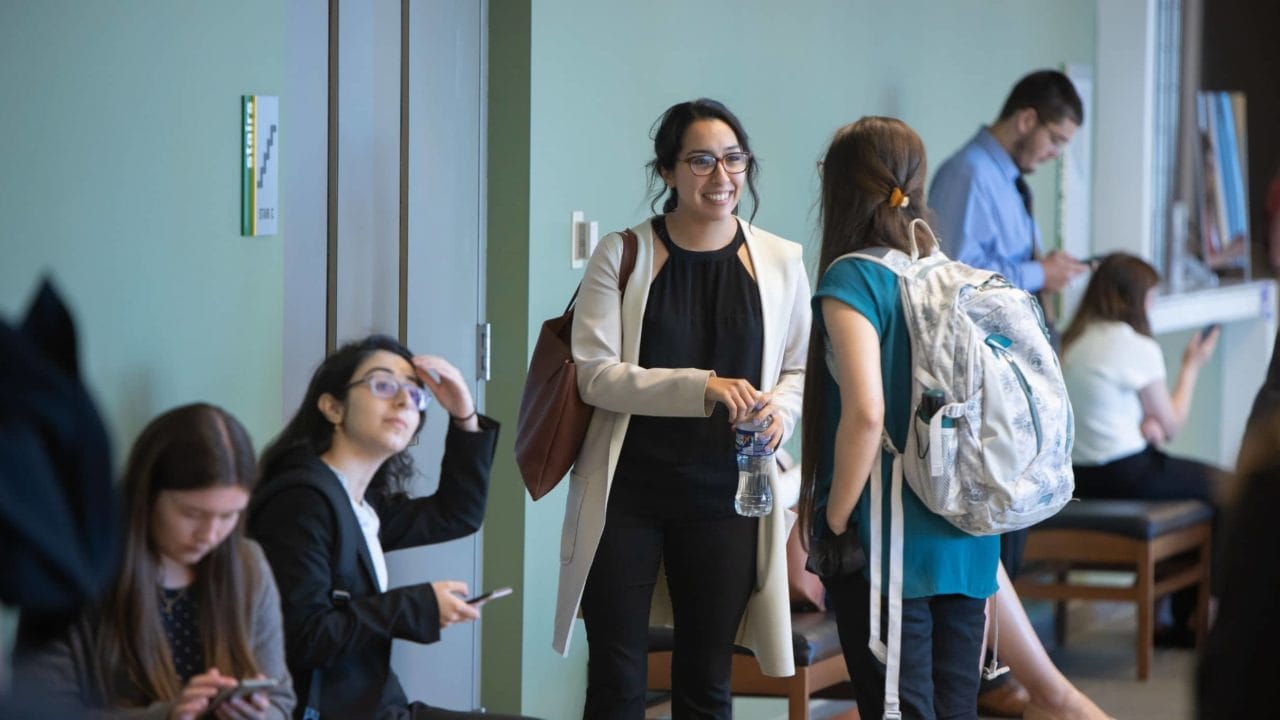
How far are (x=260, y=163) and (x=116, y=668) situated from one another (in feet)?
3.53

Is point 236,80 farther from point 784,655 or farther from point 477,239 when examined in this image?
point 784,655

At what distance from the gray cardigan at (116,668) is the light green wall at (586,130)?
1546 millimetres

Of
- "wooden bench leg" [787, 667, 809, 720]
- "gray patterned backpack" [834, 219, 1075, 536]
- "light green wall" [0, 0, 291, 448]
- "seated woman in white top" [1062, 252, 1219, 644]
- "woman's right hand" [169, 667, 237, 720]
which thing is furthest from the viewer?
"seated woman in white top" [1062, 252, 1219, 644]

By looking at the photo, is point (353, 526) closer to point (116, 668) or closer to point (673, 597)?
point (116, 668)

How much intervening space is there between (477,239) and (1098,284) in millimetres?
2866

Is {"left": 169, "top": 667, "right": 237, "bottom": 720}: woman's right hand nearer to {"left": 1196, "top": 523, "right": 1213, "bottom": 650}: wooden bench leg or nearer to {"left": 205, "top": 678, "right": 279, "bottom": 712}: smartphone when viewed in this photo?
{"left": 205, "top": 678, "right": 279, "bottom": 712}: smartphone

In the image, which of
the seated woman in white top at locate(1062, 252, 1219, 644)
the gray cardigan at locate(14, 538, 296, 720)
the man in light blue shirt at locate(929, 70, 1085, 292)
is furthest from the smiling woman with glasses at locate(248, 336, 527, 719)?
the seated woman in white top at locate(1062, 252, 1219, 644)

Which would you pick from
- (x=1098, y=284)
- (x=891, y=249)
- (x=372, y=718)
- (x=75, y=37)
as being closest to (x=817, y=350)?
(x=891, y=249)

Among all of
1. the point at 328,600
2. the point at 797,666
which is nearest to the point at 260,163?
the point at 328,600

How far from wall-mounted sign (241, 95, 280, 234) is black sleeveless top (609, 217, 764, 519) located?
2.44 feet

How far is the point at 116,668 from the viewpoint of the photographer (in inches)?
86.8

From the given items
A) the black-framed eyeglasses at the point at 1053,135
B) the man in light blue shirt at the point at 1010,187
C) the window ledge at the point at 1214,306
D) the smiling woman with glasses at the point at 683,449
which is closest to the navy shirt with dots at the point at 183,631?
the smiling woman with glasses at the point at 683,449

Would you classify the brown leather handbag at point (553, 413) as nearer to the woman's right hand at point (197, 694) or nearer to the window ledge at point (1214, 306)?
the woman's right hand at point (197, 694)

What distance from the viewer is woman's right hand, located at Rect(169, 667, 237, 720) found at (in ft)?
7.10
